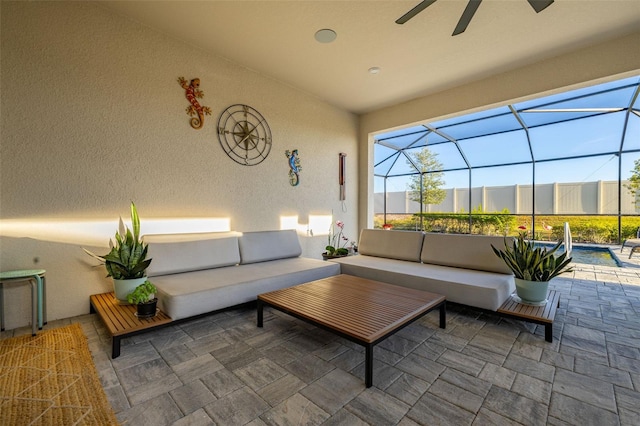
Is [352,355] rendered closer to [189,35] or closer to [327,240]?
[327,240]

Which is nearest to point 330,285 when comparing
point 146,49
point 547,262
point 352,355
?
point 352,355

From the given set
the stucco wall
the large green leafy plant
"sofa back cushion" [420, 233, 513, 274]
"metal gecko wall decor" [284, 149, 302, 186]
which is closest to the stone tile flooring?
the large green leafy plant

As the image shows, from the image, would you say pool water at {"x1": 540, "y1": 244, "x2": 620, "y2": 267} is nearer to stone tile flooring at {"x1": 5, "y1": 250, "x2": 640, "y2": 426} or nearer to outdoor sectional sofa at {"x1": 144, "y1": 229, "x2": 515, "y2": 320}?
outdoor sectional sofa at {"x1": 144, "y1": 229, "x2": 515, "y2": 320}

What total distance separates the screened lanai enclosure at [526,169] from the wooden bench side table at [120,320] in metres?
4.71

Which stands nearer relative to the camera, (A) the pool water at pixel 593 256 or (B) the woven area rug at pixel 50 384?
(B) the woven area rug at pixel 50 384

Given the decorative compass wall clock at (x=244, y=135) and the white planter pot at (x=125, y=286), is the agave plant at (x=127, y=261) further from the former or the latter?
the decorative compass wall clock at (x=244, y=135)

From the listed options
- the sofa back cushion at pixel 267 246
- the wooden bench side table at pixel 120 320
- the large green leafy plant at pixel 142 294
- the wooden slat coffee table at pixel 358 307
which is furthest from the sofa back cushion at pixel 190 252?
the wooden slat coffee table at pixel 358 307

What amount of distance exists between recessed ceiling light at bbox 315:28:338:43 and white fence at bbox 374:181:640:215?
576 cm

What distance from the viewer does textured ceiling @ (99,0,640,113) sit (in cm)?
277

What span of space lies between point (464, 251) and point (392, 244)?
1008mm

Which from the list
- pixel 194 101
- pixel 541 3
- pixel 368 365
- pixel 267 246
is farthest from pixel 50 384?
pixel 541 3

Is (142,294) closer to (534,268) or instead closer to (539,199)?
(534,268)

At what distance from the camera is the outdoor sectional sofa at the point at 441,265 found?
2682mm

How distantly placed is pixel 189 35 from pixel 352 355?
3917mm
